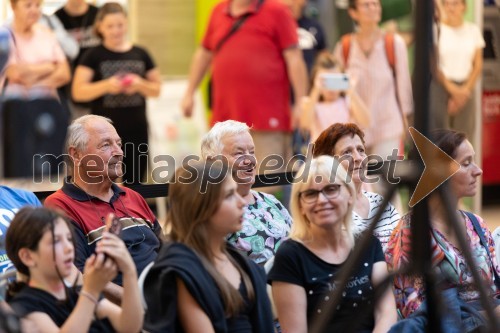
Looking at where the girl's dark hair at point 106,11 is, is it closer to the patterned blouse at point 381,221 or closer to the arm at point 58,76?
the arm at point 58,76

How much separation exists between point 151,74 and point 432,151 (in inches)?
182

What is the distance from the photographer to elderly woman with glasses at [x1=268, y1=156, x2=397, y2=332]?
14.5ft

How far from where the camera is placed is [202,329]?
12.8 ft

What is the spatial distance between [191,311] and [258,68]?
411cm

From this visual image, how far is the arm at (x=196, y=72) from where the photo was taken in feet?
26.6

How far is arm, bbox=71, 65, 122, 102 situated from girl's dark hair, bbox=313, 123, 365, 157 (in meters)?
2.51

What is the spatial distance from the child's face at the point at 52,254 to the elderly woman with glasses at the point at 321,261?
93cm

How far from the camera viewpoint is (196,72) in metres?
8.15

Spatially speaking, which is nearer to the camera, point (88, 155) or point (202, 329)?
point (202, 329)

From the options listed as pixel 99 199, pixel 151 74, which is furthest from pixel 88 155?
pixel 151 74

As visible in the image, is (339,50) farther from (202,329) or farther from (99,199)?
(202,329)

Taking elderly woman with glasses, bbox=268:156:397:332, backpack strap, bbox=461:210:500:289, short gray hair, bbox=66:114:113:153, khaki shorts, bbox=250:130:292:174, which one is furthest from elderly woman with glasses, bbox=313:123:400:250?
khaki shorts, bbox=250:130:292:174

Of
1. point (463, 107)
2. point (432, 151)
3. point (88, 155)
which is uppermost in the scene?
point (432, 151)

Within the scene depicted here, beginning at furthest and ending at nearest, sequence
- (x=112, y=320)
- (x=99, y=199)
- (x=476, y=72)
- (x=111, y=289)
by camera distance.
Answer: (x=476, y=72) → (x=99, y=199) → (x=111, y=289) → (x=112, y=320)
